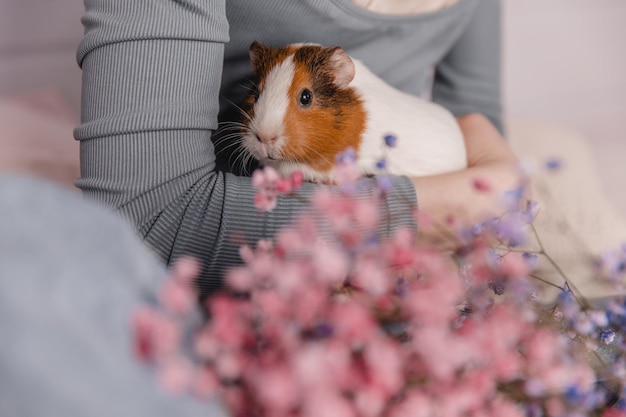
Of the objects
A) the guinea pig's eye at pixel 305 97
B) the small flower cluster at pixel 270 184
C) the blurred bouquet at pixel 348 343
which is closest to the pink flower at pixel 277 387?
the blurred bouquet at pixel 348 343

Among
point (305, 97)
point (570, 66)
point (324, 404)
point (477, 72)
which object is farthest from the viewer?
point (570, 66)

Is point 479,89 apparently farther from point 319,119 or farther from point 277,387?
point 277,387

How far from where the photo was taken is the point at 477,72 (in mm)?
1207

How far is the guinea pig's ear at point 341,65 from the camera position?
2.53 feet

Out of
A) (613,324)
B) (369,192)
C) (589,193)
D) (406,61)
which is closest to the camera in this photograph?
(613,324)

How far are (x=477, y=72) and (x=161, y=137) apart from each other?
0.75 metres

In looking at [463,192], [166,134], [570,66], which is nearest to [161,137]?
[166,134]

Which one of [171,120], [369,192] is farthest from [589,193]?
[171,120]

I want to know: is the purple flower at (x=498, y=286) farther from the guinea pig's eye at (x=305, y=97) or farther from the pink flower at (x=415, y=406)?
the guinea pig's eye at (x=305, y=97)

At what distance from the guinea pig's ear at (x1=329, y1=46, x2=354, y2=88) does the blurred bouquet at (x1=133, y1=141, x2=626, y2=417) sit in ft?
1.36

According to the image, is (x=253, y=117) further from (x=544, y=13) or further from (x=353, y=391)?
(x=544, y=13)

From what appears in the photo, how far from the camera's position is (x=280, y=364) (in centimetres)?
29

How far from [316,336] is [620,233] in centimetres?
93

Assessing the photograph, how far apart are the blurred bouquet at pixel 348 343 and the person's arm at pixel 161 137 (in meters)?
0.30
